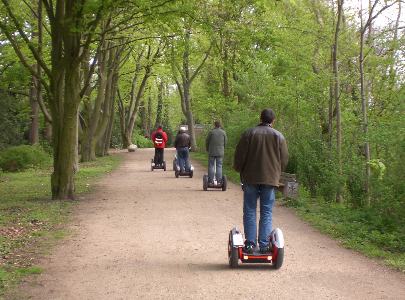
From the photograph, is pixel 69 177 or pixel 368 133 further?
pixel 69 177

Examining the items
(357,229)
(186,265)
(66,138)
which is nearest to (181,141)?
(66,138)

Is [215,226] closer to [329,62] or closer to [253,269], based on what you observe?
[253,269]

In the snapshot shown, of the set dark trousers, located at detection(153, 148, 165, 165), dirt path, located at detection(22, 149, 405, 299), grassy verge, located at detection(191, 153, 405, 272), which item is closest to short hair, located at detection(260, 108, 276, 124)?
dirt path, located at detection(22, 149, 405, 299)

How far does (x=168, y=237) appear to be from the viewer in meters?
9.63

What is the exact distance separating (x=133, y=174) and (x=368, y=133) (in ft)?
41.8

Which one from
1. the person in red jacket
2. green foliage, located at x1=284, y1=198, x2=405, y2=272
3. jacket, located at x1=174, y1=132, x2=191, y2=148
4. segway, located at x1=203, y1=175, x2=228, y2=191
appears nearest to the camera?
green foliage, located at x1=284, y1=198, x2=405, y2=272

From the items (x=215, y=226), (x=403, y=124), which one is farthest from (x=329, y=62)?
(x=215, y=226)

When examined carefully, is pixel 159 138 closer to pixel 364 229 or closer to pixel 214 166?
pixel 214 166

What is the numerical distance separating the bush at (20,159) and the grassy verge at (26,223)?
229 inches

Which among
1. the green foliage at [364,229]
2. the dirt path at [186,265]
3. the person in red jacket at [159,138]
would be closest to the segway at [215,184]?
the dirt path at [186,265]

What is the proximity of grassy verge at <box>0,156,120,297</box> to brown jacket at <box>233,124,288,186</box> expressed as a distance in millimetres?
2977

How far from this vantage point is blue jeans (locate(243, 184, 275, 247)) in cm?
739

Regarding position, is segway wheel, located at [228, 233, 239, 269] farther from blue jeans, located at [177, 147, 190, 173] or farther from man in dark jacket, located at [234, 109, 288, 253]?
blue jeans, located at [177, 147, 190, 173]

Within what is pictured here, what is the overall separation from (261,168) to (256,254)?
1.10 m
